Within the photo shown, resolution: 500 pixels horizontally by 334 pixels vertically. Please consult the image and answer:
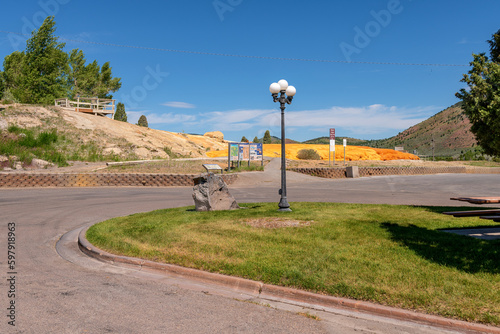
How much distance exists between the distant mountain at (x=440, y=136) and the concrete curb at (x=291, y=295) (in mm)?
88873

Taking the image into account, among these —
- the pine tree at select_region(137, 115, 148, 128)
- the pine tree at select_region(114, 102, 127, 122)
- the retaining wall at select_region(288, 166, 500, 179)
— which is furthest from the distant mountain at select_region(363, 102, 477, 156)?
the pine tree at select_region(114, 102, 127, 122)

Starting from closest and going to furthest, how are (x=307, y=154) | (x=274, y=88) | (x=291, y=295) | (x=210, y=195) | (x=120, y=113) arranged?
(x=291, y=295) < (x=274, y=88) < (x=210, y=195) < (x=307, y=154) < (x=120, y=113)

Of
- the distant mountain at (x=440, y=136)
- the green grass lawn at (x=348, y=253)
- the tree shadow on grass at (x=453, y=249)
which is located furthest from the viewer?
the distant mountain at (x=440, y=136)

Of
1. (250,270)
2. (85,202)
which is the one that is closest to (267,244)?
(250,270)

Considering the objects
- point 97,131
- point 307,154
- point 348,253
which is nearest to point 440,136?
point 307,154

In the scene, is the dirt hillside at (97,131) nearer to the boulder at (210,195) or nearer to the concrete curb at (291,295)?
the boulder at (210,195)

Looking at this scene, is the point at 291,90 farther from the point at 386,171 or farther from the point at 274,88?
the point at 386,171

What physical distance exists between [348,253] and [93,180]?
22.0 metres

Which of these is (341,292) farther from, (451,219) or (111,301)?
(451,219)

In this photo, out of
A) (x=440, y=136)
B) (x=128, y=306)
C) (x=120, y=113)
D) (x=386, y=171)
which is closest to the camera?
(x=128, y=306)

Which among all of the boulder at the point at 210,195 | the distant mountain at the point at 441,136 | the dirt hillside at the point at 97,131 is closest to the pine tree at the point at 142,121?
the dirt hillside at the point at 97,131

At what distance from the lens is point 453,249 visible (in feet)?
21.8

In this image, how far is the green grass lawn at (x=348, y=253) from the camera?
195 inches

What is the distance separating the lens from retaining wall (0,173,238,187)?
893 inches
